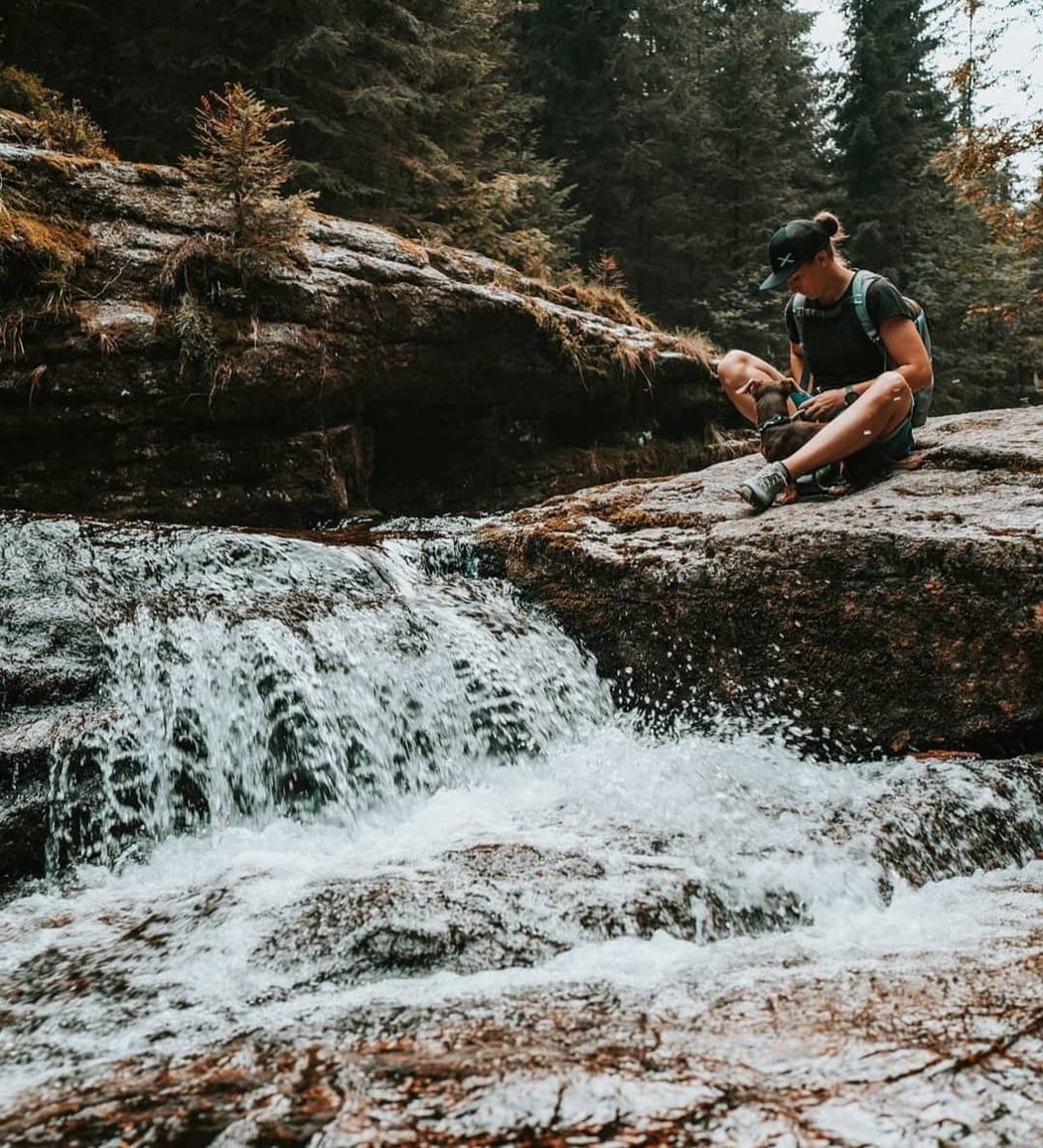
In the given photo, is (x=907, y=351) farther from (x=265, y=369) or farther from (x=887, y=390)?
(x=265, y=369)

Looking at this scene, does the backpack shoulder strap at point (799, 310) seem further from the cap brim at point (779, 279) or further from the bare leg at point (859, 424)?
the bare leg at point (859, 424)

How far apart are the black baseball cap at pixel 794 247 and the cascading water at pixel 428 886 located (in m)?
2.26

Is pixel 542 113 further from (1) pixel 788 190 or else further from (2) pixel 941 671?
(2) pixel 941 671

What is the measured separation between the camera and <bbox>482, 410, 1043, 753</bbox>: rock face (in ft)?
10.4

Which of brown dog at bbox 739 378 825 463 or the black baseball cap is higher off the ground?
the black baseball cap

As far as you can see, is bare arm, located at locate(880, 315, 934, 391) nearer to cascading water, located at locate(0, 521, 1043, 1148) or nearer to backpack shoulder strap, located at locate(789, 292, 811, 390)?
backpack shoulder strap, located at locate(789, 292, 811, 390)

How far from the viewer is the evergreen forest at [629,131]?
30.8 feet

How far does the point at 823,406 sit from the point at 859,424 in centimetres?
26

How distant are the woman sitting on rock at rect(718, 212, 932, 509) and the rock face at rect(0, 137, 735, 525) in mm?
3699

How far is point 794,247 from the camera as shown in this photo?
12.7 ft

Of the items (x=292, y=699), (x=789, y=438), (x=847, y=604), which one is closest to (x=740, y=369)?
(x=789, y=438)

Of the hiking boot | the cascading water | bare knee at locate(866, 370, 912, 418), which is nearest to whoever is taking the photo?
the cascading water

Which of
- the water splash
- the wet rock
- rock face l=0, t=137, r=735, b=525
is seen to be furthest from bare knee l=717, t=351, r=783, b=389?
the wet rock

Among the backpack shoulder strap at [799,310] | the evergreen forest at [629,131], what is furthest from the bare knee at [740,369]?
the evergreen forest at [629,131]
